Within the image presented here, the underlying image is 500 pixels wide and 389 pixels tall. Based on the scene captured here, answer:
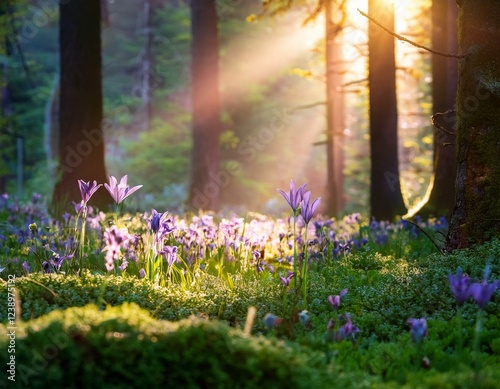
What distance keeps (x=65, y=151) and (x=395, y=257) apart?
6.19 meters

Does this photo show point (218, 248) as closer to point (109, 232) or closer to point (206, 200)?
point (109, 232)

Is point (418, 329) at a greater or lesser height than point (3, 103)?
lesser

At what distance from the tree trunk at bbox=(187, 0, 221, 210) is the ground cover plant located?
26.7 feet

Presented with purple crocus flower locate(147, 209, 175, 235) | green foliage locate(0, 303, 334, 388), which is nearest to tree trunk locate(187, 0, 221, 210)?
purple crocus flower locate(147, 209, 175, 235)

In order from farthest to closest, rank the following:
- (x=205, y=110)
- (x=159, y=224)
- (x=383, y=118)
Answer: (x=205, y=110)
(x=383, y=118)
(x=159, y=224)

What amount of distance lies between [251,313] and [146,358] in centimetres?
51

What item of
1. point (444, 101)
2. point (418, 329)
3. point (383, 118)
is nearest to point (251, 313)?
point (418, 329)

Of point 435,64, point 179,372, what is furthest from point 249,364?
point 435,64

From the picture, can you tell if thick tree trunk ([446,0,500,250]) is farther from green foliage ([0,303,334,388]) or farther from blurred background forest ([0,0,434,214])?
blurred background forest ([0,0,434,214])

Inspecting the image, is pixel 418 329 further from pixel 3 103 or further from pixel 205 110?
pixel 3 103

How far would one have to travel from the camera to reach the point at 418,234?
28.5 ft

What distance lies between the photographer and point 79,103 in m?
10.6

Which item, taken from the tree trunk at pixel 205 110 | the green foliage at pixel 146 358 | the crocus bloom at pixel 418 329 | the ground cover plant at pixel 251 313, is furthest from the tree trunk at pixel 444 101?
the green foliage at pixel 146 358

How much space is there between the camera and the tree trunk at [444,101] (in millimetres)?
10336
